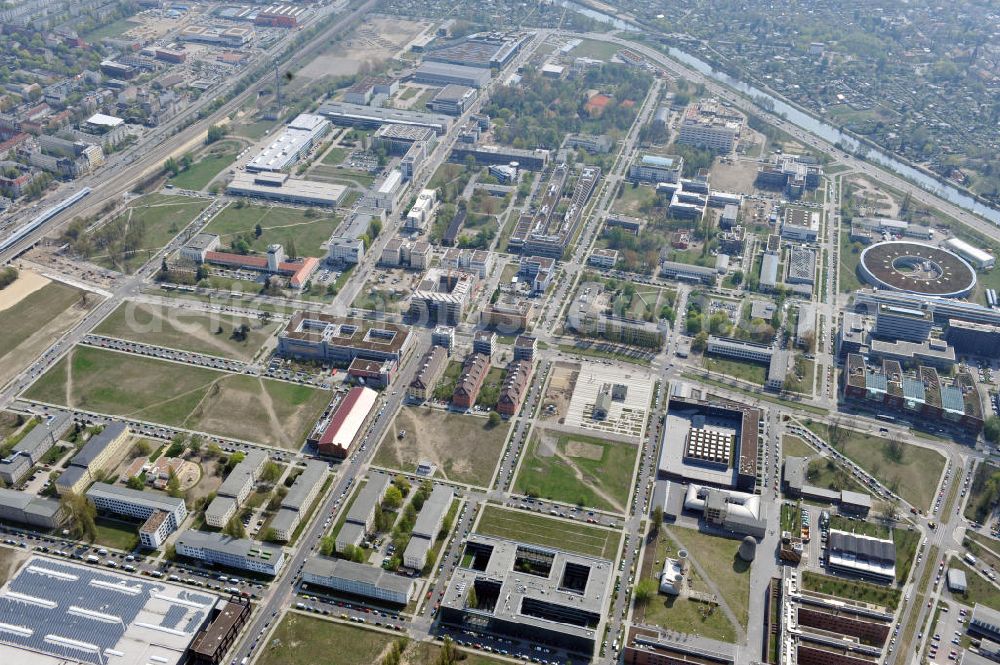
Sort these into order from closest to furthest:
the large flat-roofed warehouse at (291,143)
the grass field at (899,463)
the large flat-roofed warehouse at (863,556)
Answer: the large flat-roofed warehouse at (863,556), the grass field at (899,463), the large flat-roofed warehouse at (291,143)

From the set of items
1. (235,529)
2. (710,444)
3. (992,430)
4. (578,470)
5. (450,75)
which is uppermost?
(450,75)

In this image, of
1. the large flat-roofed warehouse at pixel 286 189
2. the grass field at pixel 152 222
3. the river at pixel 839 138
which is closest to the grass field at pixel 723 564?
the large flat-roofed warehouse at pixel 286 189

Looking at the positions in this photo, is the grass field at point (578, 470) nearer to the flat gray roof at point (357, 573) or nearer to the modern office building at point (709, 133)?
the flat gray roof at point (357, 573)

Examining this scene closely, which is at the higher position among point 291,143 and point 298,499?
point 291,143

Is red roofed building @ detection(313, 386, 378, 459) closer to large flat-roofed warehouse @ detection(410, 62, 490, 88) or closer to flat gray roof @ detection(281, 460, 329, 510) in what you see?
flat gray roof @ detection(281, 460, 329, 510)

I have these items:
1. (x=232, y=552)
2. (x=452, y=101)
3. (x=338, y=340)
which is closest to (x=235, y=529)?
(x=232, y=552)

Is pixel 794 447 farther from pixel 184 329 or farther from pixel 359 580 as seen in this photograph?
pixel 184 329

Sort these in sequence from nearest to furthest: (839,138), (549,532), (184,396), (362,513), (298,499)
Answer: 1. (362,513)
2. (549,532)
3. (298,499)
4. (184,396)
5. (839,138)

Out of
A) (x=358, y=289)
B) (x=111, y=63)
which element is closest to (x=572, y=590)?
(x=358, y=289)
